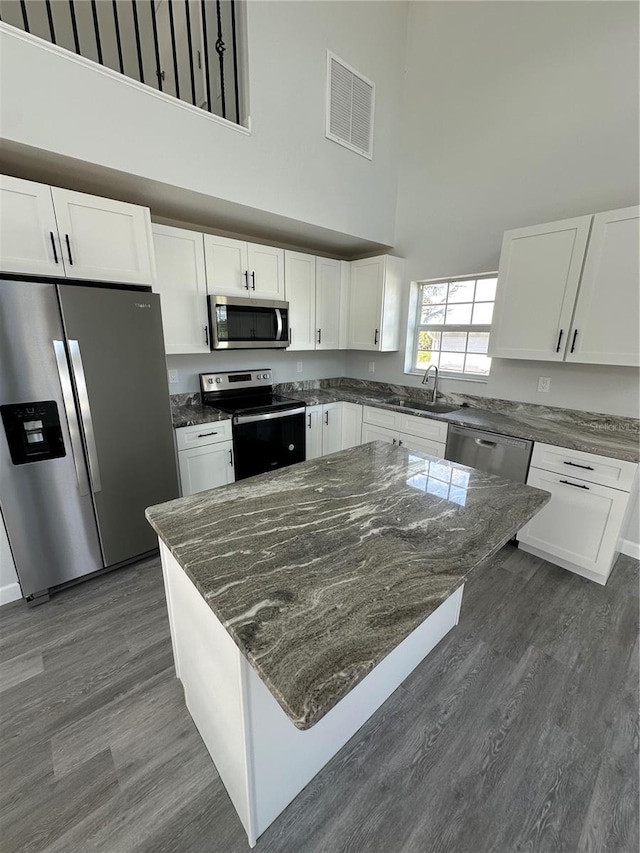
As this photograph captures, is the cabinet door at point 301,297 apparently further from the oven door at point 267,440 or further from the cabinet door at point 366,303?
the oven door at point 267,440

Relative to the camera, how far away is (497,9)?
8.52 feet

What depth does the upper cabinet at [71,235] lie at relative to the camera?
5.67 ft

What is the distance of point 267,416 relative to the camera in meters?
2.92

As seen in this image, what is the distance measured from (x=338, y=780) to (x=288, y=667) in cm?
101

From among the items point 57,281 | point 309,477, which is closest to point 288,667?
point 309,477

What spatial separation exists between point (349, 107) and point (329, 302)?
1531 millimetres

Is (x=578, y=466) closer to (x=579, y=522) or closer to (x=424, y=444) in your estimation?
(x=579, y=522)

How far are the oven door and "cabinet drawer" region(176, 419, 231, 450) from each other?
79 mm

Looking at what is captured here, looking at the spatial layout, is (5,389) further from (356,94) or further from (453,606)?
(356,94)

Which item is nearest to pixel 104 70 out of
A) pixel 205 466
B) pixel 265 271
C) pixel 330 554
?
pixel 265 271

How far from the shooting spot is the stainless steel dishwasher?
240 centimetres

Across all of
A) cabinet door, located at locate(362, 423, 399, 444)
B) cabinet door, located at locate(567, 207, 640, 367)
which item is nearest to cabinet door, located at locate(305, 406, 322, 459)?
cabinet door, located at locate(362, 423, 399, 444)

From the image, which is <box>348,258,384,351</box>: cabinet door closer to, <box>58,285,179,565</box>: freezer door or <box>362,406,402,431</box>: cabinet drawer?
<box>362,406,402,431</box>: cabinet drawer

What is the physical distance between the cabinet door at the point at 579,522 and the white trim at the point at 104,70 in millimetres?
3066
